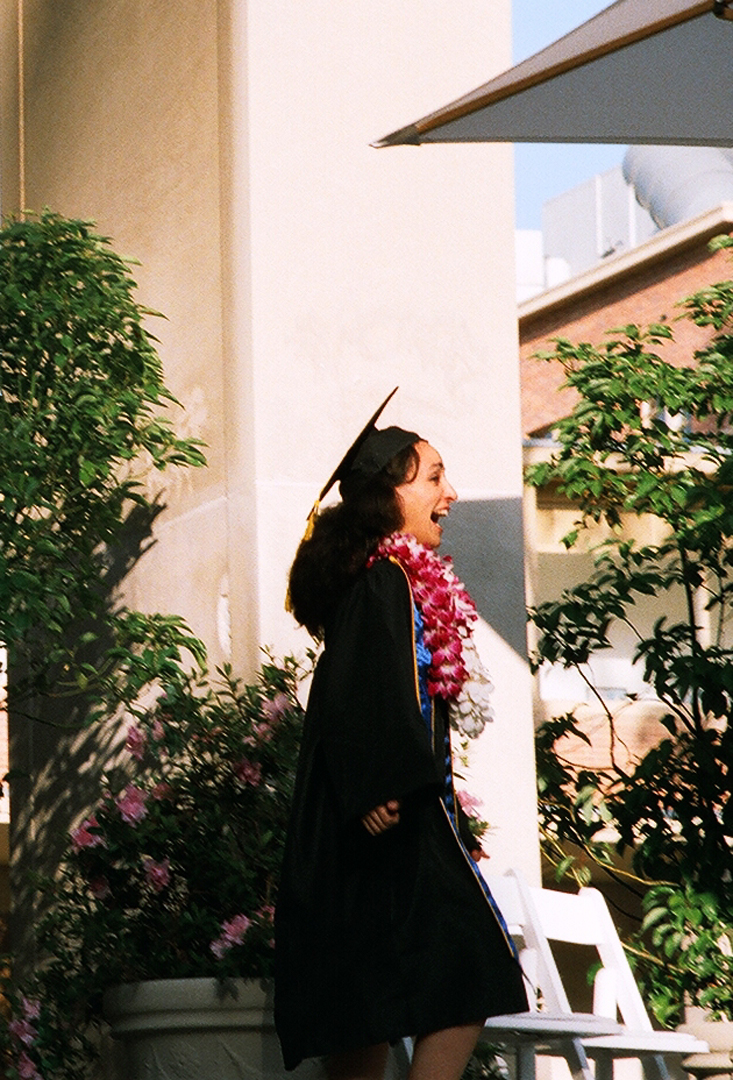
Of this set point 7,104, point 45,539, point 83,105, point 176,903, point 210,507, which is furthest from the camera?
point 7,104

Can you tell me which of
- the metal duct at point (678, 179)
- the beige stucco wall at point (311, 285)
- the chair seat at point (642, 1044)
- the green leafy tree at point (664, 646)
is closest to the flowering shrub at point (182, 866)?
the beige stucco wall at point (311, 285)

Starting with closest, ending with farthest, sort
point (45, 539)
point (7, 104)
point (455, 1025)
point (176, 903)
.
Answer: point (455, 1025) < point (176, 903) < point (45, 539) < point (7, 104)

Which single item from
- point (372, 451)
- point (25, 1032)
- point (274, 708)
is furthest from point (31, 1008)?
point (372, 451)

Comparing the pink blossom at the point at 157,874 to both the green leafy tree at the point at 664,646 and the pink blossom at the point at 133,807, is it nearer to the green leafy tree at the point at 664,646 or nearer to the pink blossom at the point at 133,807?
the pink blossom at the point at 133,807

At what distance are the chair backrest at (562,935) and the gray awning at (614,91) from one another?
2075 mm

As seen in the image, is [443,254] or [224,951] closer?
[224,951]

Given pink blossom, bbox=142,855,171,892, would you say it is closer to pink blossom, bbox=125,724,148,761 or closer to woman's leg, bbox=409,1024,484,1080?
pink blossom, bbox=125,724,148,761

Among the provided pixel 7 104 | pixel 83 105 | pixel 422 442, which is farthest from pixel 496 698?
pixel 7 104

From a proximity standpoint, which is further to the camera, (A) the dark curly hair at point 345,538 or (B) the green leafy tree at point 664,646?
(B) the green leafy tree at point 664,646

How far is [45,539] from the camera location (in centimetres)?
516

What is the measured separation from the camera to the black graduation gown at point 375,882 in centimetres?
358

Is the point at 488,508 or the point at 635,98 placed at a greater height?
the point at 635,98

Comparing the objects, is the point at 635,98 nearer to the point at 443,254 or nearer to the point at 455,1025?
the point at 443,254

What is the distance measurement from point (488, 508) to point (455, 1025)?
2.37m
